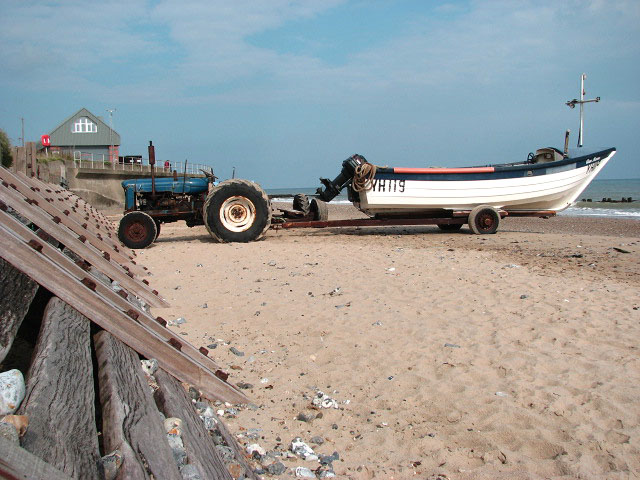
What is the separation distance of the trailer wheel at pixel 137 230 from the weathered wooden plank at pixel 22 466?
10.1 metres

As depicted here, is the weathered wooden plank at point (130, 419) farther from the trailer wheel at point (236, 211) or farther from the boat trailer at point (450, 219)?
the boat trailer at point (450, 219)

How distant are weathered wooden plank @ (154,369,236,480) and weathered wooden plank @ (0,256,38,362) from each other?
664 mm

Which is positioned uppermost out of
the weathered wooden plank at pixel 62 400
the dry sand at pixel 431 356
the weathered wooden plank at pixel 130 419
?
the weathered wooden plank at pixel 62 400

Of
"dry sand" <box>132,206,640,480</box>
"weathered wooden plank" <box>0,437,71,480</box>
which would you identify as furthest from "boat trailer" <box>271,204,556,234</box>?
"weathered wooden plank" <box>0,437,71,480</box>

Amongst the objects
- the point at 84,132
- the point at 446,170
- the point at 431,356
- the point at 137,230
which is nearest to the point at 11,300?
the point at 431,356

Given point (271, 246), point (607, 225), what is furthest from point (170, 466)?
point (607, 225)

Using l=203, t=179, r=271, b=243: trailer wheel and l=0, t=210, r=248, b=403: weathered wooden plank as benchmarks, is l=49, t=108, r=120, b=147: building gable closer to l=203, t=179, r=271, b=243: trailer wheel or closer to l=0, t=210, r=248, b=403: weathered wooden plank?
l=203, t=179, r=271, b=243: trailer wheel

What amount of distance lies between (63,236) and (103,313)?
195cm

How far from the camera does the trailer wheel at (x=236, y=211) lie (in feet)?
36.7

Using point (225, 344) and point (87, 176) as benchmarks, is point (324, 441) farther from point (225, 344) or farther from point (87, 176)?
point (87, 176)

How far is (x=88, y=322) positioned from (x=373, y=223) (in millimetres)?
10465

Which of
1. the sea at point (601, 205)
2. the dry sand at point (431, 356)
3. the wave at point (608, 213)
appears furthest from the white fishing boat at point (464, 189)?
the wave at point (608, 213)

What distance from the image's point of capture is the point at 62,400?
175cm

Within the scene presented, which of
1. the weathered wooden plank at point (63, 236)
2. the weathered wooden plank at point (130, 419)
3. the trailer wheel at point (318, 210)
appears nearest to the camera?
the weathered wooden plank at point (130, 419)
